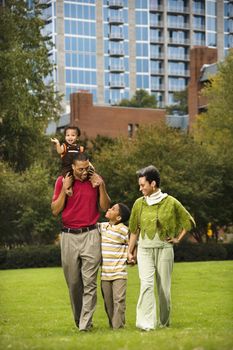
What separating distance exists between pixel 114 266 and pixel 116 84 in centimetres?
12682

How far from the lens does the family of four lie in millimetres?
13094

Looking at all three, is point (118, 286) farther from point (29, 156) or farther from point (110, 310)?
point (29, 156)

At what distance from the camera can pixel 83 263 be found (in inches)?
516

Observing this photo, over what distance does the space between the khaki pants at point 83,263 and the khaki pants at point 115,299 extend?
21.1 inches

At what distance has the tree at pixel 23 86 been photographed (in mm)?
45125

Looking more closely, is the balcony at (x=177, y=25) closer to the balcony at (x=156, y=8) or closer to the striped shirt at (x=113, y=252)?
the balcony at (x=156, y=8)

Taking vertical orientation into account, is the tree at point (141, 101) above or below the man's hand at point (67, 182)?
above

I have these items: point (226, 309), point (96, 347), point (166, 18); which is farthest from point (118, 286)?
point (166, 18)

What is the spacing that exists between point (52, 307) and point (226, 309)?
406cm

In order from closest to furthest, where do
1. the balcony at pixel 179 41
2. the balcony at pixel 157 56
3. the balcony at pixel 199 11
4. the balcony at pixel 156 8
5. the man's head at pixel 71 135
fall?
the man's head at pixel 71 135 < the balcony at pixel 199 11 < the balcony at pixel 156 8 < the balcony at pixel 179 41 < the balcony at pixel 157 56

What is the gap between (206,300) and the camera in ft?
73.9

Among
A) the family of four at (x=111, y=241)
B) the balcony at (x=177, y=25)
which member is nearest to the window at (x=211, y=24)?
the balcony at (x=177, y=25)

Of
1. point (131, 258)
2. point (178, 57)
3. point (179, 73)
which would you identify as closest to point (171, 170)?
point (131, 258)

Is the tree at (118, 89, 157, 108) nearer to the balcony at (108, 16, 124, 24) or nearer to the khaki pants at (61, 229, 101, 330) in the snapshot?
the balcony at (108, 16, 124, 24)
